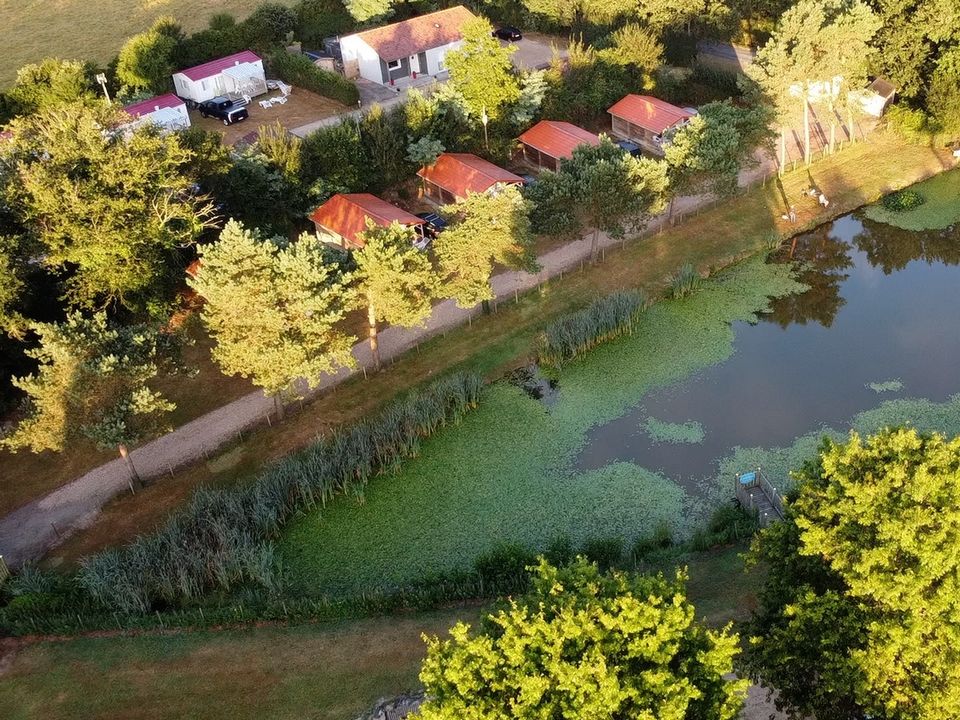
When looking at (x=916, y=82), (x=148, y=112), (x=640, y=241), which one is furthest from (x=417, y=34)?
(x=916, y=82)

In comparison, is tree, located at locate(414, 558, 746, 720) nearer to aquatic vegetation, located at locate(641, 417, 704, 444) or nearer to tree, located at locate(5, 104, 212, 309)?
aquatic vegetation, located at locate(641, 417, 704, 444)

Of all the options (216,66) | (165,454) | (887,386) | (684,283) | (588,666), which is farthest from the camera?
(216,66)

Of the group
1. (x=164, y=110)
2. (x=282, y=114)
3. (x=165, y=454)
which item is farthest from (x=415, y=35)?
(x=165, y=454)

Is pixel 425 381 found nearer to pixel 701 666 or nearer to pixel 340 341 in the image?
pixel 340 341

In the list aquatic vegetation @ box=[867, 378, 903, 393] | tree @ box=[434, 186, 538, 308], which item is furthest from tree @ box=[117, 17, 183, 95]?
aquatic vegetation @ box=[867, 378, 903, 393]

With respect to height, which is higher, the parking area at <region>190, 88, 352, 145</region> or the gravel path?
the parking area at <region>190, 88, 352, 145</region>

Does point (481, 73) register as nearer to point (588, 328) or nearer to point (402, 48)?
point (402, 48)
